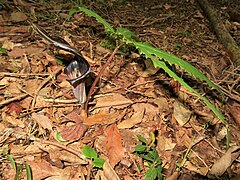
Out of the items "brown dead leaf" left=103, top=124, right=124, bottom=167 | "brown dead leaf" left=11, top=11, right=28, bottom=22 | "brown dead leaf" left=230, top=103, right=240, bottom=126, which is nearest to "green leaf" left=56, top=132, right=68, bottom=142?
"brown dead leaf" left=103, top=124, right=124, bottom=167

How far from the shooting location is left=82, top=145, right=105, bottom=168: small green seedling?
55.3 inches

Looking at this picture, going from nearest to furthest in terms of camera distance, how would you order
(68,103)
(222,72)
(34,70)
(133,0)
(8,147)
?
(8,147) < (68,103) < (34,70) < (222,72) < (133,0)

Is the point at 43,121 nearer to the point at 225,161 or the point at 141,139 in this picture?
the point at 141,139

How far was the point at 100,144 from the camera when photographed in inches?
60.2

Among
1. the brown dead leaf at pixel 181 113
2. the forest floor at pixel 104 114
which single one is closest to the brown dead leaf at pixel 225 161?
the forest floor at pixel 104 114

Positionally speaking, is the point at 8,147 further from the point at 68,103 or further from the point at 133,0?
the point at 133,0

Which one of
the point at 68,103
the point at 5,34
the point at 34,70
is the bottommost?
the point at 68,103

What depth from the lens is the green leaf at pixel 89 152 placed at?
1417mm

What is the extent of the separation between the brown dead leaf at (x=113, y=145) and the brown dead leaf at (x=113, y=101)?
16 cm

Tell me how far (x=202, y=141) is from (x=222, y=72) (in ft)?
3.05

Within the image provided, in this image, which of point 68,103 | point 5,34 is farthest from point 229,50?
point 5,34

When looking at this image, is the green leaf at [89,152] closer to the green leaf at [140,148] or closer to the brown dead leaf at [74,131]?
the brown dead leaf at [74,131]

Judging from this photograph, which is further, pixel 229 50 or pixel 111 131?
pixel 229 50

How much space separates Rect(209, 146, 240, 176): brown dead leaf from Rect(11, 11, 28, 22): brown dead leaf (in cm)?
191
